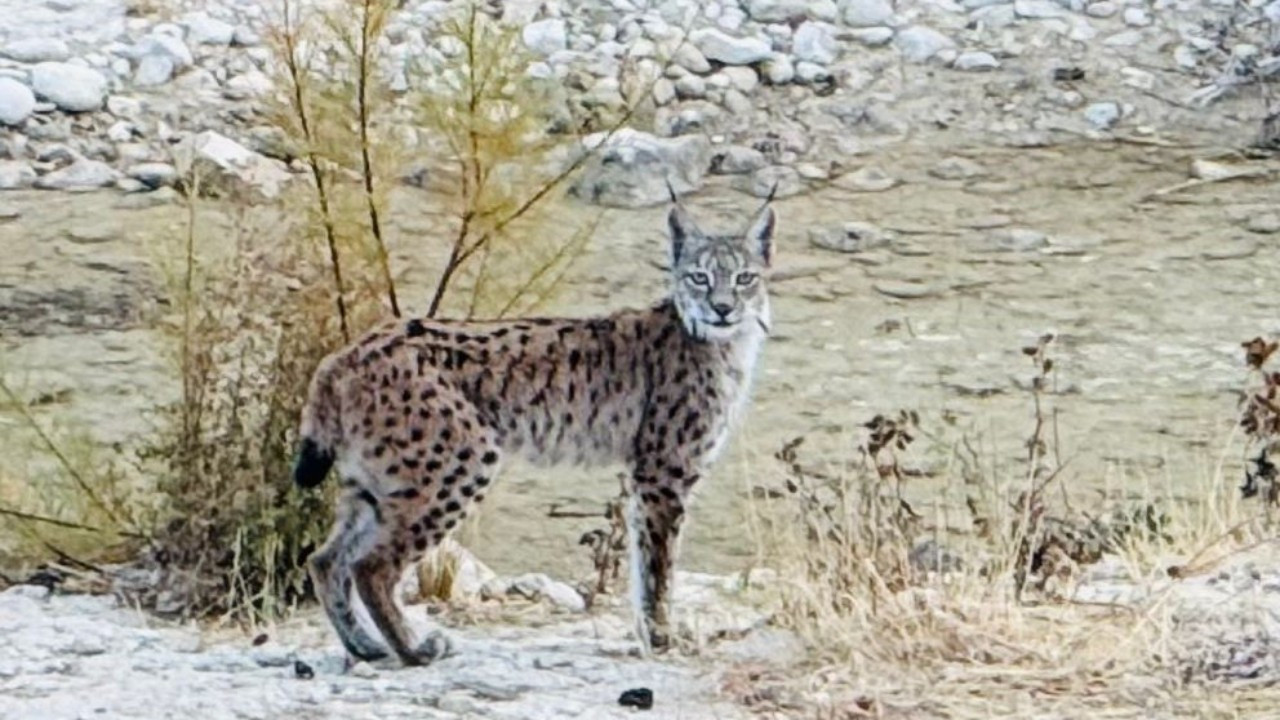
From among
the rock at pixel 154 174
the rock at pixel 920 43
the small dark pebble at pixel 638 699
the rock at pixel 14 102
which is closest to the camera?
the small dark pebble at pixel 638 699

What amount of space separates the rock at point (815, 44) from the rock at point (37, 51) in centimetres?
294

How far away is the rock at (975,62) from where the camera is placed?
14031 mm

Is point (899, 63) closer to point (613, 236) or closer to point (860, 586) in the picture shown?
point (613, 236)

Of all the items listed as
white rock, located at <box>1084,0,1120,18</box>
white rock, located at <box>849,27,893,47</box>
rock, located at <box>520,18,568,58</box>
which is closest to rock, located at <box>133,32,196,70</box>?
rock, located at <box>520,18,568,58</box>

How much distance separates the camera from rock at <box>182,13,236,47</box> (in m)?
14.0

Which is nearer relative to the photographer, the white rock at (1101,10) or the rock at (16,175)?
the rock at (16,175)

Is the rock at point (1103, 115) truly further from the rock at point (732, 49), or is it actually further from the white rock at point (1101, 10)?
the rock at point (732, 49)

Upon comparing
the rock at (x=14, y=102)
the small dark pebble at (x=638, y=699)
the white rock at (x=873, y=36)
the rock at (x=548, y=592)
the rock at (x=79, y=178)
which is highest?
the white rock at (x=873, y=36)

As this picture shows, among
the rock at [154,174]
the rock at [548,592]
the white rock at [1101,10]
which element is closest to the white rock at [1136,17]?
the white rock at [1101,10]

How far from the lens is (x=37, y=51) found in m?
13.8

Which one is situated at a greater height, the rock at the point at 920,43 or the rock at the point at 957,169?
the rock at the point at 920,43

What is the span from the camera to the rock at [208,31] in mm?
13961

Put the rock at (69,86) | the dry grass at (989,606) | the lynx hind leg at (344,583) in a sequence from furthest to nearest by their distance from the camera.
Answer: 1. the rock at (69,86)
2. the lynx hind leg at (344,583)
3. the dry grass at (989,606)

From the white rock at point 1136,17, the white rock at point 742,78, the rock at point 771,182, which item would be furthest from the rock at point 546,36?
the white rock at point 1136,17
